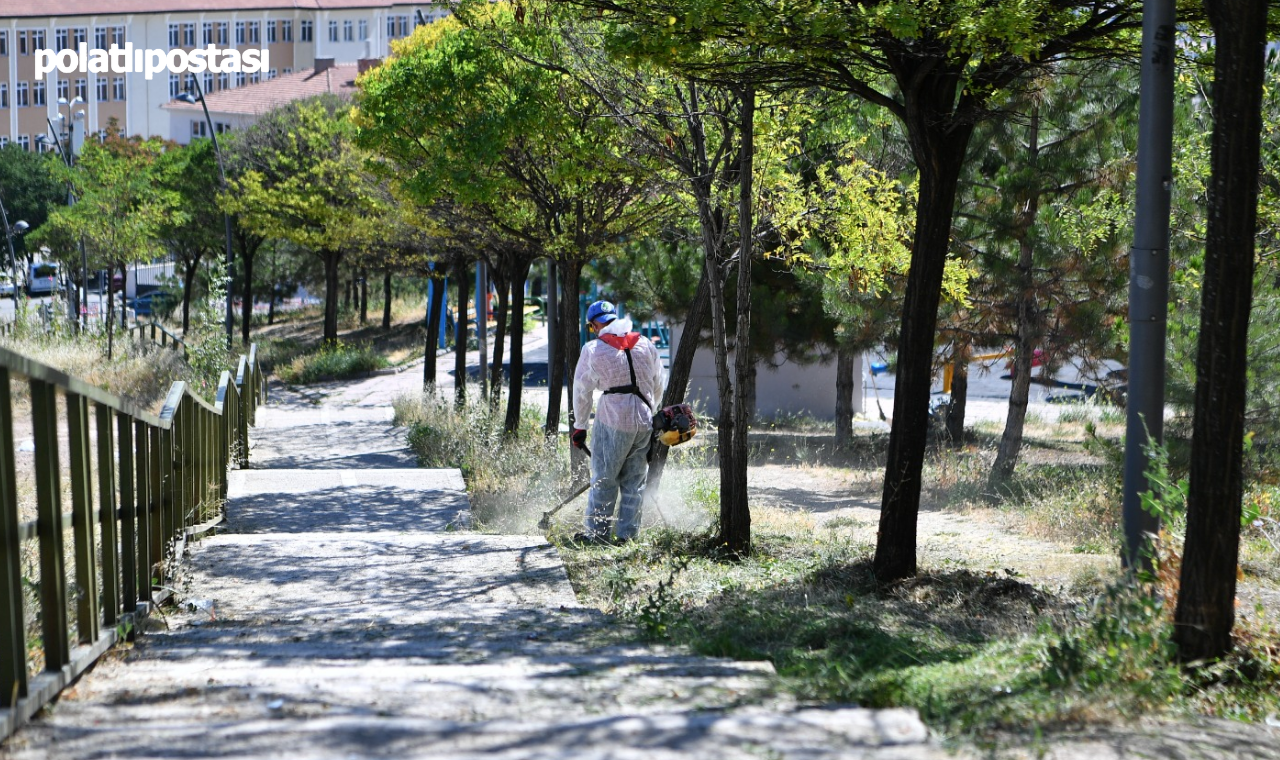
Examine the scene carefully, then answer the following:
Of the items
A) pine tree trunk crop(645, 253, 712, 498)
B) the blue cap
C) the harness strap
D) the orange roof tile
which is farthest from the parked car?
the harness strap

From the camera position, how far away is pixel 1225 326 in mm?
4379

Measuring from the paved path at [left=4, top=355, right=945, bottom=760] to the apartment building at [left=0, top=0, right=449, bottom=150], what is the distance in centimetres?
7240

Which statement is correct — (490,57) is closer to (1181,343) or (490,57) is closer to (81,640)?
(1181,343)

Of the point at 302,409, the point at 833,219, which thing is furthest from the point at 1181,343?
the point at 302,409

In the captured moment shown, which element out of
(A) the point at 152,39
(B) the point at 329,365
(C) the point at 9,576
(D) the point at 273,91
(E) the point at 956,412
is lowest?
(B) the point at 329,365

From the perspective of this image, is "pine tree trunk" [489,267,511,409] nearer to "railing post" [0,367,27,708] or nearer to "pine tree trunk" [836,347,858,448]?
"pine tree trunk" [836,347,858,448]

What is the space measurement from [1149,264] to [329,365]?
28050 millimetres

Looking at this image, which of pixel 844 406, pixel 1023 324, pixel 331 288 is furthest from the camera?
pixel 331 288

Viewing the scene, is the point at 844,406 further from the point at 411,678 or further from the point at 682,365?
the point at 411,678

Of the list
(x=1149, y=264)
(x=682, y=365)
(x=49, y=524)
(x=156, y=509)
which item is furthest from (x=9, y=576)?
(x=682, y=365)

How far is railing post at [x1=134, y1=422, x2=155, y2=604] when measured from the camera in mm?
5371

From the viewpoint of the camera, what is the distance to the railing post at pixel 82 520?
157 inches

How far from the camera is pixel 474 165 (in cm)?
1218

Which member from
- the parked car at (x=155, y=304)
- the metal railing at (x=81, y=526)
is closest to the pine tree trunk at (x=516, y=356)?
the metal railing at (x=81, y=526)
